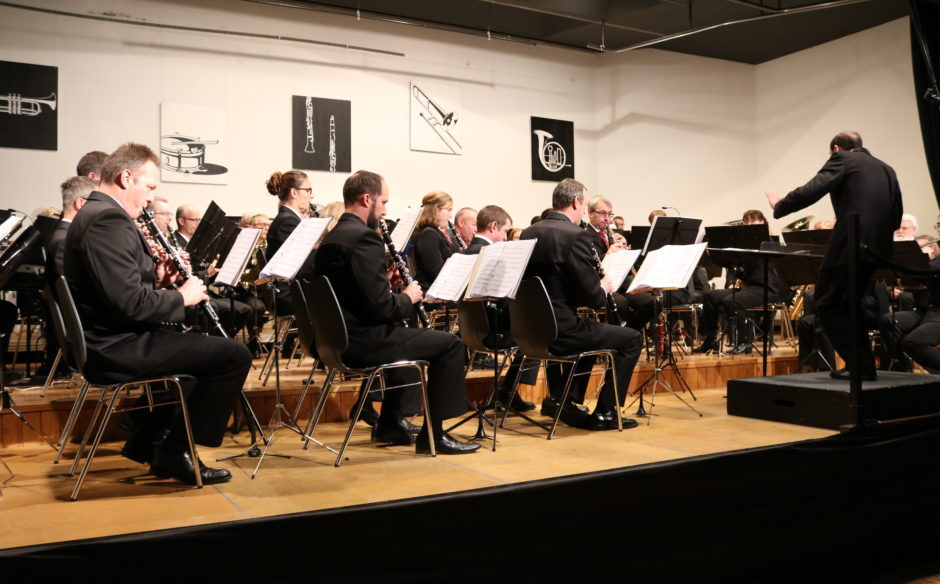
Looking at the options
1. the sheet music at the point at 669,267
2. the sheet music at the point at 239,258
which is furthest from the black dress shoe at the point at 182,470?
the sheet music at the point at 669,267

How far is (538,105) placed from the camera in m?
11.3

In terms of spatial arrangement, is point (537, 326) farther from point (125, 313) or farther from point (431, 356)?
point (125, 313)

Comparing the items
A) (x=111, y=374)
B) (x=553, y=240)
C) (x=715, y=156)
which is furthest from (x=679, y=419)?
(x=715, y=156)

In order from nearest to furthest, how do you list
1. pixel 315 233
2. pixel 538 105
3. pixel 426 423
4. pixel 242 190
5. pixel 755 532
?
pixel 755 532 < pixel 315 233 < pixel 426 423 < pixel 242 190 < pixel 538 105

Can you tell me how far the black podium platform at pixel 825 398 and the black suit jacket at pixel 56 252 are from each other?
13.2ft

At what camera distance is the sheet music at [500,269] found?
154 inches

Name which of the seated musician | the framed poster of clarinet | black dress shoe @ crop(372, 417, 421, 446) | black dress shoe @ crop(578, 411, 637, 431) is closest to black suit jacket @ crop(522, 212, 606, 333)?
black dress shoe @ crop(578, 411, 637, 431)

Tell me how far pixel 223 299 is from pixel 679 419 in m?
3.77

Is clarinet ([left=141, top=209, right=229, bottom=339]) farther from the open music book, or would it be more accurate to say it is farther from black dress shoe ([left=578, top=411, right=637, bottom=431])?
black dress shoe ([left=578, top=411, right=637, bottom=431])

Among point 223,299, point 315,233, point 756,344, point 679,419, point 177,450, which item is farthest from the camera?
point 756,344

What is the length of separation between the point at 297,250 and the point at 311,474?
3.41 feet

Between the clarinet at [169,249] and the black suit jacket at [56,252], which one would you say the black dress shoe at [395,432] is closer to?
the clarinet at [169,249]

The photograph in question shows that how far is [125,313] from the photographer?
308 centimetres

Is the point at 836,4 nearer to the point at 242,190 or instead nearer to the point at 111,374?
the point at 242,190
